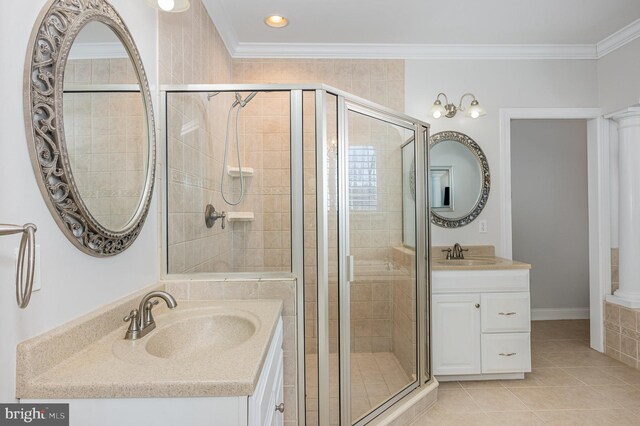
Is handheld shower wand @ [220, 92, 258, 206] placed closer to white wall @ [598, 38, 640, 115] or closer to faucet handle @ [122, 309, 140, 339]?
faucet handle @ [122, 309, 140, 339]

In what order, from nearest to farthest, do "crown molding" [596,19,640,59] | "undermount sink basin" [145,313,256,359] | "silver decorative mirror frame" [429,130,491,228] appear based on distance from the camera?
"undermount sink basin" [145,313,256,359], "crown molding" [596,19,640,59], "silver decorative mirror frame" [429,130,491,228]

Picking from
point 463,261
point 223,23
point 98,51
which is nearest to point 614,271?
point 463,261

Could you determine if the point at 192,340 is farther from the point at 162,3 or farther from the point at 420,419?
the point at 420,419

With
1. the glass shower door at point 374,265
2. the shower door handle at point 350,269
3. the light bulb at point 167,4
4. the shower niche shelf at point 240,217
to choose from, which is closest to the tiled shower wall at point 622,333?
the glass shower door at point 374,265

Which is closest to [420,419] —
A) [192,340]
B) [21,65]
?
[192,340]

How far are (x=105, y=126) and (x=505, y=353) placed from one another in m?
2.79

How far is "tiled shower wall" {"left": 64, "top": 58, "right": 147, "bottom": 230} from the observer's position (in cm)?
110

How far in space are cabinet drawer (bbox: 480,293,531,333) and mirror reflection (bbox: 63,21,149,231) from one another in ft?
7.75

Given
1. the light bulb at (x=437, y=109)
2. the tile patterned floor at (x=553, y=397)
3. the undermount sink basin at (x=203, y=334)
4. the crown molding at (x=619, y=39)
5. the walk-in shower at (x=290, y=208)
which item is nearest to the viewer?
the undermount sink basin at (x=203, y=334)

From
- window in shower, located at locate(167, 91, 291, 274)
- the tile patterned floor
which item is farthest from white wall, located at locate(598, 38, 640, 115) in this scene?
window in shower, located at locate(167, 91, 291, 274)

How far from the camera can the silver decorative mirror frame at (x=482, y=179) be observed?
10.4 feet

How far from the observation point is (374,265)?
6.75 feet

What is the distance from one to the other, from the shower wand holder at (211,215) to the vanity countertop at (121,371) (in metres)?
0.73

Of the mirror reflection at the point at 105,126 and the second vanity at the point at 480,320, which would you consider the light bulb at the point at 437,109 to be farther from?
the mirror reflection at the point at 105,126
